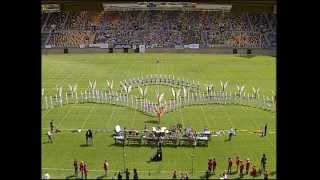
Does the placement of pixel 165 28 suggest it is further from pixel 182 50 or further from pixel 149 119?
pixel 149 119

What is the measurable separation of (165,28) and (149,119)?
157 feet

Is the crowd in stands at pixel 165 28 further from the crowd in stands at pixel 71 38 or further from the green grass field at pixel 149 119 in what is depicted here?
the green grass field at pixel 149 119

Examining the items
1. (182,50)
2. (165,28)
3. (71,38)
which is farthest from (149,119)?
(165,28)

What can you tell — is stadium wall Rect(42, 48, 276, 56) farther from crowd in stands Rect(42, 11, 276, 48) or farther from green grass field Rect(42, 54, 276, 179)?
green grass field Rect(42, 54, 276, 179)

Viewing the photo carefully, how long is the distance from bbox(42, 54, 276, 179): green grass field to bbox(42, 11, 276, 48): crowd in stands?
14.7 m

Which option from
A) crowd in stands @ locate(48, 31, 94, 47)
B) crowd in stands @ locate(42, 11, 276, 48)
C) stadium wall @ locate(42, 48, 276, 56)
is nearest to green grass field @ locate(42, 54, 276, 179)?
stadium wall @ locate(42, 48, 276, 56)

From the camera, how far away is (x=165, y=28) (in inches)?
3145

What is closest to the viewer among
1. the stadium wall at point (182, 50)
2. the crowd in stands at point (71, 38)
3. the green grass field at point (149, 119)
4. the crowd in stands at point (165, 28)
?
the green grass field at point (149, 119)

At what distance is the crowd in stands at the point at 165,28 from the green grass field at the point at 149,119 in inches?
577

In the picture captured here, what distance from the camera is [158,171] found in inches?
887

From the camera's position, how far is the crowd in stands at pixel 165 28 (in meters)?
75.6

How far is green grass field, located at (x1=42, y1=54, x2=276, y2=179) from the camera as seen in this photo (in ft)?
78.2

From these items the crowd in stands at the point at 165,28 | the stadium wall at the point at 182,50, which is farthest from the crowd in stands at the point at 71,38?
the stadium wall at the point at 182,50
